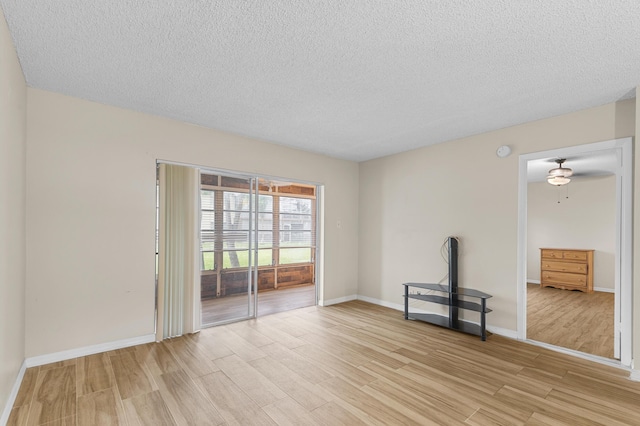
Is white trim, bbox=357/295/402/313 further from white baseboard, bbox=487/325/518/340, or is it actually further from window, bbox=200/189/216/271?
window, bbox=200/189/216/271

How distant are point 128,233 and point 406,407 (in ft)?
10.8

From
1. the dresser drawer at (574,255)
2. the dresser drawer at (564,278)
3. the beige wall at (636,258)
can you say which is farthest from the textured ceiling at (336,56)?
the dresser drawer at (564,278)

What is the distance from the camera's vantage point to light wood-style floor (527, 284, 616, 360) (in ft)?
11.8

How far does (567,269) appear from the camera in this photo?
6898 millimetres

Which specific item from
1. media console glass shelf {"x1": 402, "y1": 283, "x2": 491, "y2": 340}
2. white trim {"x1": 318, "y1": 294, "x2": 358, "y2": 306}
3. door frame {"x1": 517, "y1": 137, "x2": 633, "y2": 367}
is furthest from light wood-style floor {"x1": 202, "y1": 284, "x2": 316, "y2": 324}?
door frame {"x1": 517, "y1": 137, "x2": 633, "y2": 367}

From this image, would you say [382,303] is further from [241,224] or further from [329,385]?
[329,385]

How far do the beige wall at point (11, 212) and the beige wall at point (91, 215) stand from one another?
186mm

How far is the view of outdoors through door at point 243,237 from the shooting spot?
13.9ft

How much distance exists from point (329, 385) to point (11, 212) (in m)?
2.85

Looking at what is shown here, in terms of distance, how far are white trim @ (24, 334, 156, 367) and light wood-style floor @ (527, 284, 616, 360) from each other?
15.5 feet

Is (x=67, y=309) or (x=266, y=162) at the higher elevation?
(x=266, y=162)

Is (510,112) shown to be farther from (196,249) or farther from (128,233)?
(128,233)

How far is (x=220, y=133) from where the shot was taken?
420 centimetres

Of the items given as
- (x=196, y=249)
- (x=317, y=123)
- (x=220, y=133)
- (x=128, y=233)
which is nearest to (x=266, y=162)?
(x=220, y=133)
